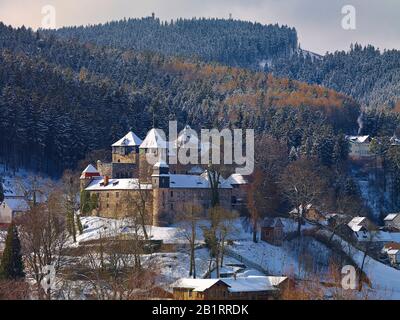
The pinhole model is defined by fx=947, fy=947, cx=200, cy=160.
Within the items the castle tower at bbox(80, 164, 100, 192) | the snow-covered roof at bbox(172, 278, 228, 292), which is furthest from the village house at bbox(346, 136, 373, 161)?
the snow-covered roof at bbox(172, 278, 228, 292)

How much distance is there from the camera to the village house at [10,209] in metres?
72.9

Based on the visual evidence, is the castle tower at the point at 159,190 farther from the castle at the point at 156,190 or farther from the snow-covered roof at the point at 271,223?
the snow-covered roof at the point at 271,223

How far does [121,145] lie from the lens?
81062 millimetres

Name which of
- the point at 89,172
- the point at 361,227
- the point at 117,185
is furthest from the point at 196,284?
the point at 361,227

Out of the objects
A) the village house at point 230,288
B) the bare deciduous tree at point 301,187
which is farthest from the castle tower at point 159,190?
the village house at point 230,288

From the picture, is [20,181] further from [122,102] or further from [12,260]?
[12,260]

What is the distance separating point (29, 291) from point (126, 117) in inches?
2064

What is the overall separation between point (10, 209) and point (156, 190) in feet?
45.2

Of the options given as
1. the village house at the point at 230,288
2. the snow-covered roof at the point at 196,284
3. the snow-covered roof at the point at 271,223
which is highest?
the snow-covered roof at the point at 271,223

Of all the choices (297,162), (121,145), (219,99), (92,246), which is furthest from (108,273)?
(219,99)

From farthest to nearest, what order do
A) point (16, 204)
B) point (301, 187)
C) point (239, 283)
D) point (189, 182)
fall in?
1. point (301, 187)
2. point (16, 204)
3. point (189, 182)
4. point (239, 283)

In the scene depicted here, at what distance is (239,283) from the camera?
55.8 m

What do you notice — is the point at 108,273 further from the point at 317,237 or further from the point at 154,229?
the point at 317,237

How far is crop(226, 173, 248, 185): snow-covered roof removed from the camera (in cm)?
7236
